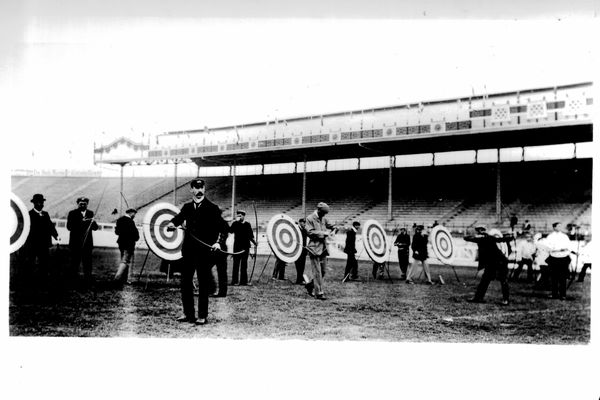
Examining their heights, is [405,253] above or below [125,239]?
below

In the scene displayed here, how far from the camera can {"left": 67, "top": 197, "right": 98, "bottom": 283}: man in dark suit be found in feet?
18.1

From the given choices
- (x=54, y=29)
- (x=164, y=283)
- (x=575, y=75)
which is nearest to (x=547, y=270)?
(x=575, y=75)

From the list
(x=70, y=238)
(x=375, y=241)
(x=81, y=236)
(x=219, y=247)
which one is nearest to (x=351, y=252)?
(x=375, y=241)

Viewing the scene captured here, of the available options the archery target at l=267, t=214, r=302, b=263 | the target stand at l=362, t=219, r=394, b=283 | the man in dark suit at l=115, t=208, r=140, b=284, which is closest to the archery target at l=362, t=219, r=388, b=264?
the target stand at l=362, t=219, r=394, b=283

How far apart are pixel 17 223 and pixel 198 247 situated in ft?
6.28

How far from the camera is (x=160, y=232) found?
5.61 meters

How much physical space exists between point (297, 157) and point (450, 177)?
1851mm

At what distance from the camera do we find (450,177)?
613cm

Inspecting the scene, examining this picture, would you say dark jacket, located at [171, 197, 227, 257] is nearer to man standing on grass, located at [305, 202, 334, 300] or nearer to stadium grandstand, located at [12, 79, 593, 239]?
stadium grandstand, located at [12, 79, 593, 239]

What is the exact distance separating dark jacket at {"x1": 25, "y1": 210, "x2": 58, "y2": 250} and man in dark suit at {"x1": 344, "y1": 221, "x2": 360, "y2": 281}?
336 cm

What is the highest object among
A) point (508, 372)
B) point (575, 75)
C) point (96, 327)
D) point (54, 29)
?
point (54, 29)

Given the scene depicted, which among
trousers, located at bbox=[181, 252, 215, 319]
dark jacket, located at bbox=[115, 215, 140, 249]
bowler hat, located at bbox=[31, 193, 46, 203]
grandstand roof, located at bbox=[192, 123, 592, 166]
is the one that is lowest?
trousers, located at bbox=[181, 252, 215, 319]

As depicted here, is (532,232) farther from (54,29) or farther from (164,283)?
(54,29)

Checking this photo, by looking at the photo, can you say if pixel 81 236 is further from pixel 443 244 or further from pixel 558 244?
pixel 558 244
